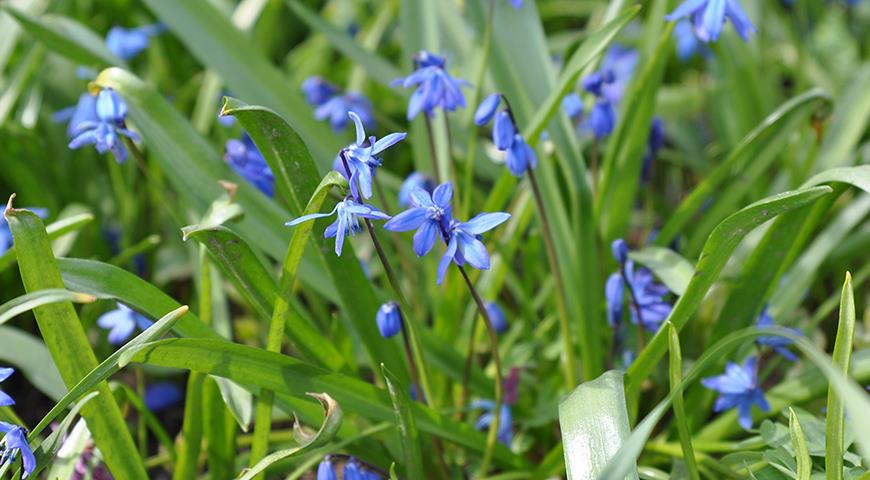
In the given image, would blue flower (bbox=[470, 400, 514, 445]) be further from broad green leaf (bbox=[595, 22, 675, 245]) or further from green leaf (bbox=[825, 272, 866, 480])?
green leaf (bbox=[825, 272, 866, 480])

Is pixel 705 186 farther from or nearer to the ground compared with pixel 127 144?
nearer to the ground

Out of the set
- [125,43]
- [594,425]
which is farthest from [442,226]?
[125,43]

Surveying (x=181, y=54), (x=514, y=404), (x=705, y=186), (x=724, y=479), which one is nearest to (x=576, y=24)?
(x=181, y=54)

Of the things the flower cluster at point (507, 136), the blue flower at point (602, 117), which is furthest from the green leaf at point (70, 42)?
the blue flower at point (602, 117)

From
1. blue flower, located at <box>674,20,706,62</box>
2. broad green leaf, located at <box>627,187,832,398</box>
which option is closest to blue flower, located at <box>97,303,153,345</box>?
broad green leaf, located at <box>627,187,832,398</box>

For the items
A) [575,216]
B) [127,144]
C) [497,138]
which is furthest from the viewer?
[575,216]

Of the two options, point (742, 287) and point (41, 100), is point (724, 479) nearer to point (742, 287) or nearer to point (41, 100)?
point (742, 287)
